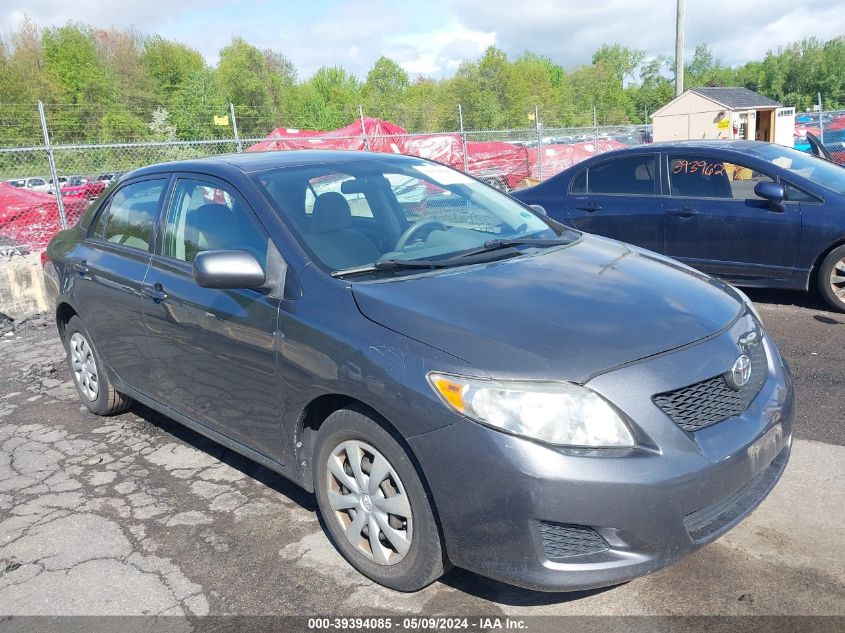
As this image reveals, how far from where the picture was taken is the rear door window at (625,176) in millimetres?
7242

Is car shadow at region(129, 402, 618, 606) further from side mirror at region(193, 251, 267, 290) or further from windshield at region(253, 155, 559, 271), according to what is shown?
windshield at region(253, 155, 559, 271)

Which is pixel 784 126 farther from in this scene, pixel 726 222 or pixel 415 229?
pixel 415 229

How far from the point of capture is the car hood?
2.48 m

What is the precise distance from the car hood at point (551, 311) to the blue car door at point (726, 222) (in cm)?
344

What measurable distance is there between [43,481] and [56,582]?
4.09ft

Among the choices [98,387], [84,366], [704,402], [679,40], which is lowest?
[98,387]

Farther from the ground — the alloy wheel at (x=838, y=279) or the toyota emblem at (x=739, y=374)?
the toyota emblem at (x=739, y=374)

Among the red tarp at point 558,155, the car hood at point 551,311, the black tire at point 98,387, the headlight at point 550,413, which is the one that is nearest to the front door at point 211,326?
the car hood at point 551,311

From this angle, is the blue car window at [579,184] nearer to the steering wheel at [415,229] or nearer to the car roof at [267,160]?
the car roof at [267,160]

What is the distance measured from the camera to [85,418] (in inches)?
206

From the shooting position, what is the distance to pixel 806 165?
21.9ft

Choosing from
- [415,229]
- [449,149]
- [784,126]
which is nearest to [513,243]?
→ [415,229]

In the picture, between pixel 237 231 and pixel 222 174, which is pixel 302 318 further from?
pixel 222 174

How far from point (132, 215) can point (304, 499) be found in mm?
2009
